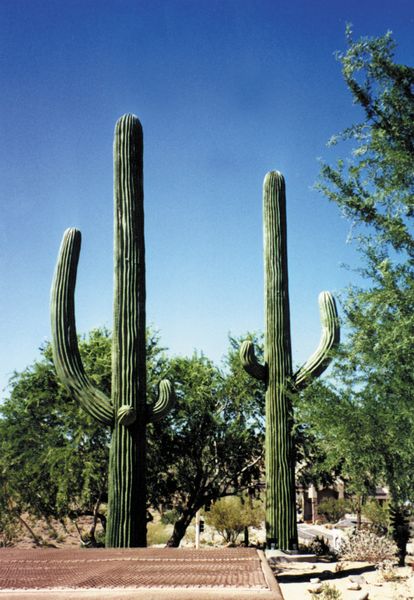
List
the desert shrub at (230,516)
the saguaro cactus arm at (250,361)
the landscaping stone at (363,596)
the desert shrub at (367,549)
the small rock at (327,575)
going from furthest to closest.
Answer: the desert shrub at (230,516) < the desert shrub at (367,549) < the saguaro cactus arm at (250,361) < the small rock at (327,575) < the landscaping stone at (363,596)

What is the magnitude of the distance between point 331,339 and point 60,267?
19.2ft

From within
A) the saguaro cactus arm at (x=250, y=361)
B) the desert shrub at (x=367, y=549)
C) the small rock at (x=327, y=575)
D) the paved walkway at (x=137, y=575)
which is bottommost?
the desert shrub at (x=367, y=549)

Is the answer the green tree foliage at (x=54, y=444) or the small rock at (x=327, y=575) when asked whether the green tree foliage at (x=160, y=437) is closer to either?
the green tree foliage at (x=54, y=444)

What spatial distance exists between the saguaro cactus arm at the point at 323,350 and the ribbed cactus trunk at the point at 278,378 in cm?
29

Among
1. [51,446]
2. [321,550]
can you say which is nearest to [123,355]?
[51,446]

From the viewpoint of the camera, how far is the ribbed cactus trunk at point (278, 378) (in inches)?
479

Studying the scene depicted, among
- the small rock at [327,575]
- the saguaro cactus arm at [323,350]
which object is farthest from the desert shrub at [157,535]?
the small rock at [327,575]

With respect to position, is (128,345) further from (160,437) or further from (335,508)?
(335,508)

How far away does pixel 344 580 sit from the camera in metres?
10.0

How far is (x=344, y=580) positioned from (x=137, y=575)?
9.16 m

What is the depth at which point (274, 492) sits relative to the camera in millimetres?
12211

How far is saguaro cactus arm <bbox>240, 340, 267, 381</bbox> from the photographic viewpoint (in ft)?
41.1

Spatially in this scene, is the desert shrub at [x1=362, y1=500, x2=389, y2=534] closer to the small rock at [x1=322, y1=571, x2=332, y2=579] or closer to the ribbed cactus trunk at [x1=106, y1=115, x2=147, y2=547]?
the small rock at [x1=322, y1=571, x2=332, y2=579]

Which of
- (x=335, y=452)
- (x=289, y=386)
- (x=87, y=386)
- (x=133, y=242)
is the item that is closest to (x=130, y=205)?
(x=133, y=242)
